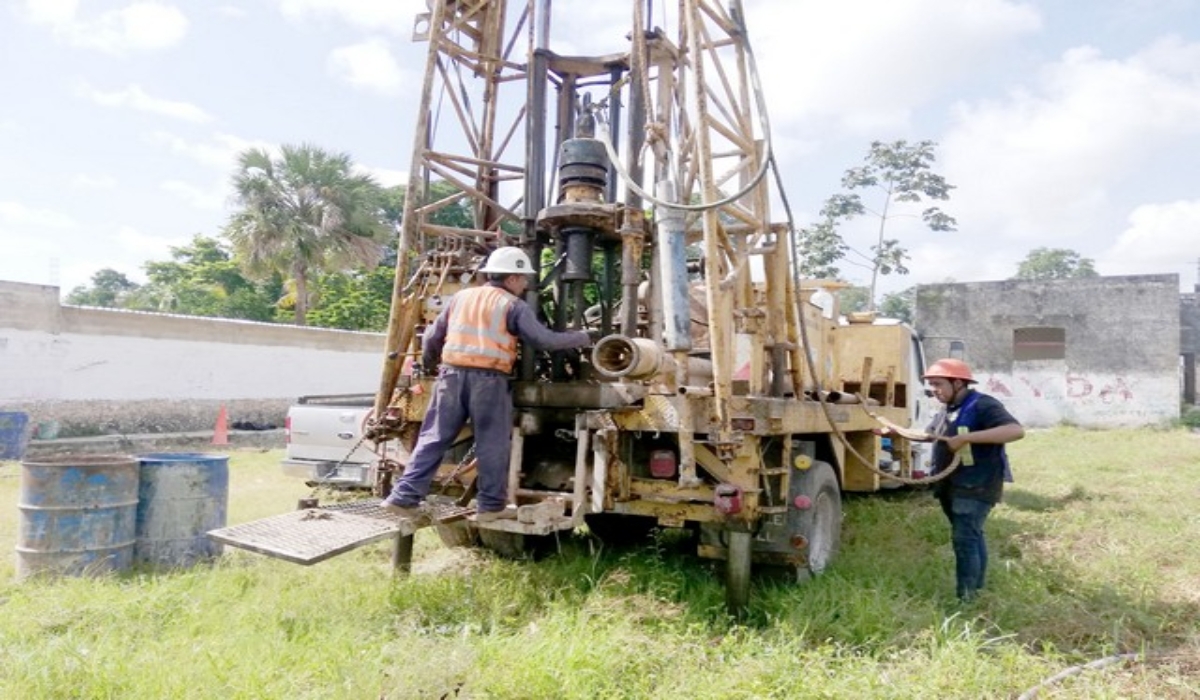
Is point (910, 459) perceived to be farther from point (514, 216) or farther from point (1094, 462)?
point (1094, 462)

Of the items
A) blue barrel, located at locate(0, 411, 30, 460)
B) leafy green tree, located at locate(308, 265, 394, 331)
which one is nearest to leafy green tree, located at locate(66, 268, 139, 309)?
leafy green tree, located at locate(308, 265, 394, 331)

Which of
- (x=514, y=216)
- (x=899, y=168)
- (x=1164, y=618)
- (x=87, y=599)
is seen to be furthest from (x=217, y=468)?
(x=899, y=168)

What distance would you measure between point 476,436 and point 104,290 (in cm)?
5545

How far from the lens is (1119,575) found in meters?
5.81

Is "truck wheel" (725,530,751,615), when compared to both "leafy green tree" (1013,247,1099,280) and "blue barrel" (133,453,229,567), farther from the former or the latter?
"leafy green tree" (1013,247,1099,280)

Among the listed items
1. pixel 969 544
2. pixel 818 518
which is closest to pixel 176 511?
pixel 818 518

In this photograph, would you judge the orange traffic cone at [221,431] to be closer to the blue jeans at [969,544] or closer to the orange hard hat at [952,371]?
the orange hard hat at [952,371]

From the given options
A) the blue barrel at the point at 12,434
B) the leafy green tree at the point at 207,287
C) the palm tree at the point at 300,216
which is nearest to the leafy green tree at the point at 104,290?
the leafy green tree at the point at 207,287

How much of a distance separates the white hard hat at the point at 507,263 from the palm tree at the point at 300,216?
15.8 meters

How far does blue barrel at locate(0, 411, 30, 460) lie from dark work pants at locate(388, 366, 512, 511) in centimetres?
1005

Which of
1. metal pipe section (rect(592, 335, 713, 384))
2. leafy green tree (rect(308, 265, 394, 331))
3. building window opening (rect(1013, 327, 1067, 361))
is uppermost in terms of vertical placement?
leafy green tree (rect(308, 265, 394, 331))

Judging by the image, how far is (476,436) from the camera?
4727 millimetres

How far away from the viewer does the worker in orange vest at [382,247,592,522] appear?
4.71m

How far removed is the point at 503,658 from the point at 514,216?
3.95 metres
